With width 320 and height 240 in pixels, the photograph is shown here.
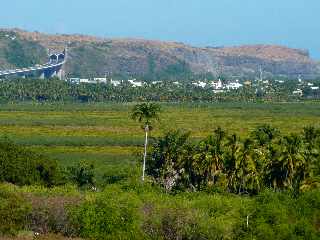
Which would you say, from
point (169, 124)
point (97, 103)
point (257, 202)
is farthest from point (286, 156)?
point (97, 103)

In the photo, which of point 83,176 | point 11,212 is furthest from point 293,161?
point 11,212

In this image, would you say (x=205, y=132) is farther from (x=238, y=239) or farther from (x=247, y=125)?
(x=238, y=239)

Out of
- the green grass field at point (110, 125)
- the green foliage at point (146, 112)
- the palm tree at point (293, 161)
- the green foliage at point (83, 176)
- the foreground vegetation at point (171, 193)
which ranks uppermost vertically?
the green foliage at point (146, 112)

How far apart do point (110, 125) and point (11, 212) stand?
74.9 metres

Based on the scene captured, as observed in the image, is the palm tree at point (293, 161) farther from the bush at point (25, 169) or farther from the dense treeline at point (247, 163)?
the bush at point (25, 169)

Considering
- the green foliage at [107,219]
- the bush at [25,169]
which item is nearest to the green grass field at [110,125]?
the bush at [25,169]

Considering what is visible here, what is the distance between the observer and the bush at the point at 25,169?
200 ft

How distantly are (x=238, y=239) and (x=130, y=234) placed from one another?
5734 millimetres

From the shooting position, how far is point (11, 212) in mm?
46750

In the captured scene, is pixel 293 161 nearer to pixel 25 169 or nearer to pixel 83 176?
pixel 83 176

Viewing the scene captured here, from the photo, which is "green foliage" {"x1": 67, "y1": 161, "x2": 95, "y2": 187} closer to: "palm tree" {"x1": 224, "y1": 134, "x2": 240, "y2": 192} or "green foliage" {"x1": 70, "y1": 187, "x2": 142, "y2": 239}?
"palm tree" {"x1": 224, "y1": 134, "x2": 240, "y2": 192}

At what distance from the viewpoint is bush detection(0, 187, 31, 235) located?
1837 inches

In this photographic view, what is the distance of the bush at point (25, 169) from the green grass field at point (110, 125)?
17.4 feet

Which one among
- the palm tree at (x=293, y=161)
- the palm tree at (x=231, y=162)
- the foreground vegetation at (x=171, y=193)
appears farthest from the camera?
the palm tree at (x=231, y=162)
